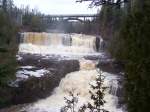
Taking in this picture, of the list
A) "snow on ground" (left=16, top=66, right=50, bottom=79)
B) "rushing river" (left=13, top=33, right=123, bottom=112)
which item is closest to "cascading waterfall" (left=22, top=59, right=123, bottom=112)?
"rushing river" (left=13, top=33, right=123, bottom=112)

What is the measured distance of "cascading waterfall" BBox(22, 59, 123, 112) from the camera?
19905 mm

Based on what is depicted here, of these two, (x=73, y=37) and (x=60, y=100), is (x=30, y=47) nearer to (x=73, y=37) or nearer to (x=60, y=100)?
(x=73, y=37)

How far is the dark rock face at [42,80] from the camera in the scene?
22047 mm

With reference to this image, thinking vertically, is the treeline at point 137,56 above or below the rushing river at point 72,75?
above

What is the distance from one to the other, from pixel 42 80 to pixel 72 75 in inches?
105

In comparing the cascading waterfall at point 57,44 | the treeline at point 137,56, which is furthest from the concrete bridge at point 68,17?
the treeline at point 137,56

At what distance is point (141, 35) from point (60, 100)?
16.4 m

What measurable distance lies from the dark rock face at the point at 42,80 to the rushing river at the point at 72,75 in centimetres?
42

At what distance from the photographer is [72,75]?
25.7 metres

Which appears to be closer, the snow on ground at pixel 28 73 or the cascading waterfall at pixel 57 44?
the snow on ground at pixel 28 73

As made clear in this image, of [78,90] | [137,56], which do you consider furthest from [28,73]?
[137,56]

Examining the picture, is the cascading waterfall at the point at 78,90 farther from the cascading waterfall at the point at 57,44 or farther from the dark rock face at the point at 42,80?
the cascading waterfall at the point at 57,44

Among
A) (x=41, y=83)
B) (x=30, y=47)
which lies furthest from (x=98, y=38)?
(x=41, y=83)

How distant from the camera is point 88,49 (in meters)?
40.1
